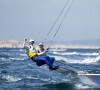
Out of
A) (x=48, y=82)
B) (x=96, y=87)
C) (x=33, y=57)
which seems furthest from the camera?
(x=48, y=82)

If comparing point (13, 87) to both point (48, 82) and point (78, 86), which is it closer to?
point (48, 82)

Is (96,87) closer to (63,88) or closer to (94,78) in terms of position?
(94,78)

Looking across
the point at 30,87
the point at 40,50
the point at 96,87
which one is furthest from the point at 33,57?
the point at 96,87

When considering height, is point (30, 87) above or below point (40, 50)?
below

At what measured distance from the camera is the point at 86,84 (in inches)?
738

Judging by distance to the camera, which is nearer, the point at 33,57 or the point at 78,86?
the point at 33,57

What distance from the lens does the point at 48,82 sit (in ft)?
66.7

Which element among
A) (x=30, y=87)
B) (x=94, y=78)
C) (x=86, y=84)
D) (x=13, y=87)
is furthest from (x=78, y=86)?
(x=13, y=87)

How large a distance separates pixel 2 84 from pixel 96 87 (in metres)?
6.75

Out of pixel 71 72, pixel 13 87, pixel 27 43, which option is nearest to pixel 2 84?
pixel 13 87

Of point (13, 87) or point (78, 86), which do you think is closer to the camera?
point (13, 87)

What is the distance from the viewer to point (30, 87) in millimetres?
18047

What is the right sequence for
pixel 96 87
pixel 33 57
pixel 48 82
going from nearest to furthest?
pixel 33 57, pixel 96 87, pixel 48 82

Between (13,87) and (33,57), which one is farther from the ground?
(33,57)
